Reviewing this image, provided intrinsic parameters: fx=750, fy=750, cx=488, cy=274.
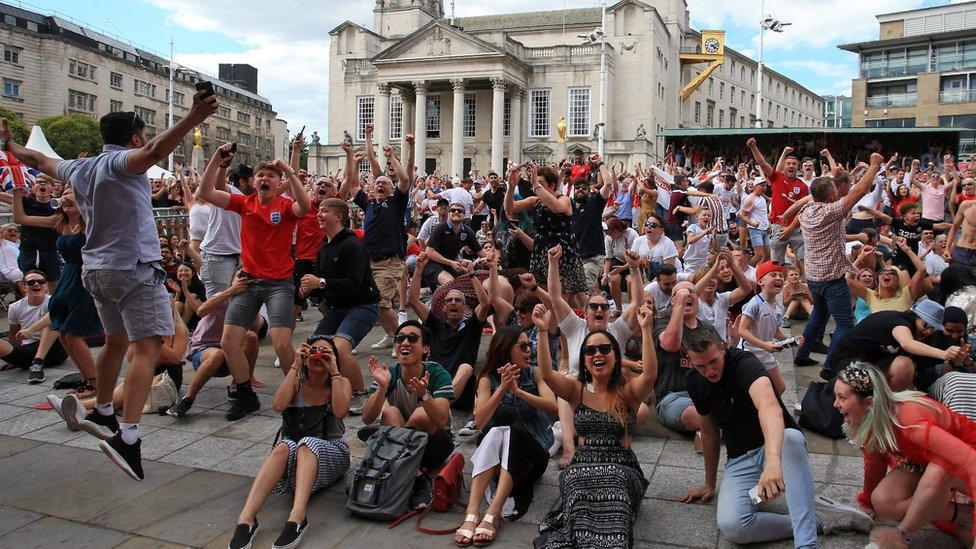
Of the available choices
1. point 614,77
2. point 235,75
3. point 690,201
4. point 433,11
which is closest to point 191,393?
point 690,201

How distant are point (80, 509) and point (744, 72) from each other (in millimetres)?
90602

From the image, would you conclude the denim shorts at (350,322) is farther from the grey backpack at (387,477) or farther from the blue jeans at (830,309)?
the blue jeans at (830,309)

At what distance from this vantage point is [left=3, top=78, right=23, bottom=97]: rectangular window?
62.6 meters

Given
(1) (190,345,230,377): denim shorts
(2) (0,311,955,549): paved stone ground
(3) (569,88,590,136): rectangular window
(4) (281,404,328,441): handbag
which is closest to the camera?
(2) (0,311,955,549): paved stone ground

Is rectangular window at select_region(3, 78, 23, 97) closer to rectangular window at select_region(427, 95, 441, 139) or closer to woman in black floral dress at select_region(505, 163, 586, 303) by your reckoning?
rectangular window at select_region(427, 95, 441, 139)

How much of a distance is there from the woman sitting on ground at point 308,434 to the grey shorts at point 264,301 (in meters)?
1.23

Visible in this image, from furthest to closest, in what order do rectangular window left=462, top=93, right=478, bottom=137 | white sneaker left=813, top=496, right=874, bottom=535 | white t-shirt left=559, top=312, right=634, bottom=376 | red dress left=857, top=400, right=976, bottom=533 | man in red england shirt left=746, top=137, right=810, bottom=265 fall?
rectangular window left=462, top=93, right=478, bottom=137 → man in red england shirt left=746, top=137, right=810, bottom=265 → white t-shirt left=559, top=312, right=634, bottom=376 → white sneaker left=813, top=496, right=874, bottom=535 → red dress left=857, top=400, right=976, bottom=533

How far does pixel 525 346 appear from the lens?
5.72 meters

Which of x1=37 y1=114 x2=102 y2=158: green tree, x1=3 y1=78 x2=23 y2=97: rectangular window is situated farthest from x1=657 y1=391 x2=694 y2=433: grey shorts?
x1=3 y1=78 x2=23 y2=97: rectangular window

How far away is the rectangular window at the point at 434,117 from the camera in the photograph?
60125 millimetres

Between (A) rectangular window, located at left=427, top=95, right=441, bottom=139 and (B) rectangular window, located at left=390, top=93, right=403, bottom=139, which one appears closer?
(B) rectangular window, located at left=390, top=93, right=403, bottom=139

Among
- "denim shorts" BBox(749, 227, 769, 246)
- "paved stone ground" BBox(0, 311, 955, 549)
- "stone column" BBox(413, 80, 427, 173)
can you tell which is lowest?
"paved stone ground" BBox(0, 311, 955, 549)

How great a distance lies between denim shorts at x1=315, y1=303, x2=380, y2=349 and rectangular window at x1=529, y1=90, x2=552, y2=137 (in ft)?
169

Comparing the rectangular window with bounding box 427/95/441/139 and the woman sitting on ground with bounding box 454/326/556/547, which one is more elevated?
the rectangular window with bounding box 427/95/441/139
